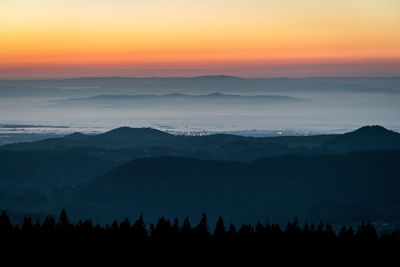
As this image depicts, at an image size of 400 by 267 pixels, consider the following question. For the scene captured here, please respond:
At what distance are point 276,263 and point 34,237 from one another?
28073 mm

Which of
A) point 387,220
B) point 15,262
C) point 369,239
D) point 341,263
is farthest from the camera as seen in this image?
point 387,220

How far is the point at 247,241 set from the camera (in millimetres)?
94438

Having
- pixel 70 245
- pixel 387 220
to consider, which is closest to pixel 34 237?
pixel 70 245

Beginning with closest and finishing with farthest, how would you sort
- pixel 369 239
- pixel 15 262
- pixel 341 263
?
pixel 15 262, pixel 341 263, pixel 369 239

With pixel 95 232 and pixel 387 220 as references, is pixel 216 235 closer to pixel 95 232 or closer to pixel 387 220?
pixel 95 232

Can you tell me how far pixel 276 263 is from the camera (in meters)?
91.8

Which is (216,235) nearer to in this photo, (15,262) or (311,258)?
(311,258)

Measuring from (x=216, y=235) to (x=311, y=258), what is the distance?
444 inches

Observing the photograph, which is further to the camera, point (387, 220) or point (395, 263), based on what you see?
point (387, 220)

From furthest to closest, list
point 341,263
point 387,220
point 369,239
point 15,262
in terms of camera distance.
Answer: point 387,220 < point 369,239 < point 341,263 < point 15,262

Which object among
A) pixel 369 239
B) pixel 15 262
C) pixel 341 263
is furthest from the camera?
pixel 369 239

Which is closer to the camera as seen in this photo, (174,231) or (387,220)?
(174,231)

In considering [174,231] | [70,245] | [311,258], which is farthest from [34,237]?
[311,258]

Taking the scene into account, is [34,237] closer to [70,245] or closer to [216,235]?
[70,245]
